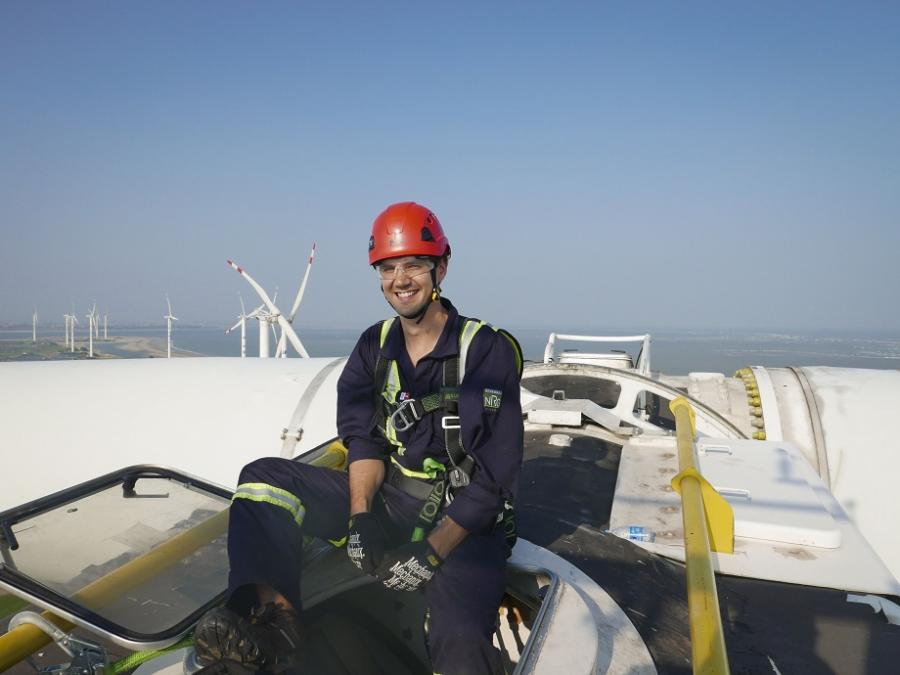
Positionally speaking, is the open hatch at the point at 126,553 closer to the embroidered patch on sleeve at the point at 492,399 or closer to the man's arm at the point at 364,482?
the man's arm at the point at 364,482

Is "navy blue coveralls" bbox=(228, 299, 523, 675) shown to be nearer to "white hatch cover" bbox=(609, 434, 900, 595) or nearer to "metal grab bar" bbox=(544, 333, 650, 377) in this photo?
"white hatch cover" bbox=(609, 434, 900, 595)

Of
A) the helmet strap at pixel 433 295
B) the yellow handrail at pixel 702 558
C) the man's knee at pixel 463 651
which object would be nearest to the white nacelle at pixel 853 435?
the yellow handrail at pixel 702 558

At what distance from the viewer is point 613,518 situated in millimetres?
4312

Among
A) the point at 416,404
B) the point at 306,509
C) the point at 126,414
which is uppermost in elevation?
the point at 416,404

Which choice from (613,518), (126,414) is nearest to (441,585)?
(613,518)

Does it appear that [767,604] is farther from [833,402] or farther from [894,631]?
[833,402]

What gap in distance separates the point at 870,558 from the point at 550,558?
2.11 m

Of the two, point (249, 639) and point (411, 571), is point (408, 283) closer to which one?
point (411, 571)

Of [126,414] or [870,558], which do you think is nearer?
[870,558]

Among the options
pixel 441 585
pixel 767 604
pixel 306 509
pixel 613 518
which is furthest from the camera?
pixel 613 518

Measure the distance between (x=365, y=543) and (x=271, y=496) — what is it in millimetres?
509

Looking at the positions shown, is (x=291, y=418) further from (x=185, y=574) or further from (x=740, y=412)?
(x=740, y=412)

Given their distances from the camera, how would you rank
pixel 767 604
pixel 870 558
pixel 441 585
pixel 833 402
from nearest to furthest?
pixel 441 585 < pixel 767 604 < pixel 870 558 < pixel 833 402

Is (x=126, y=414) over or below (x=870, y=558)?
below
